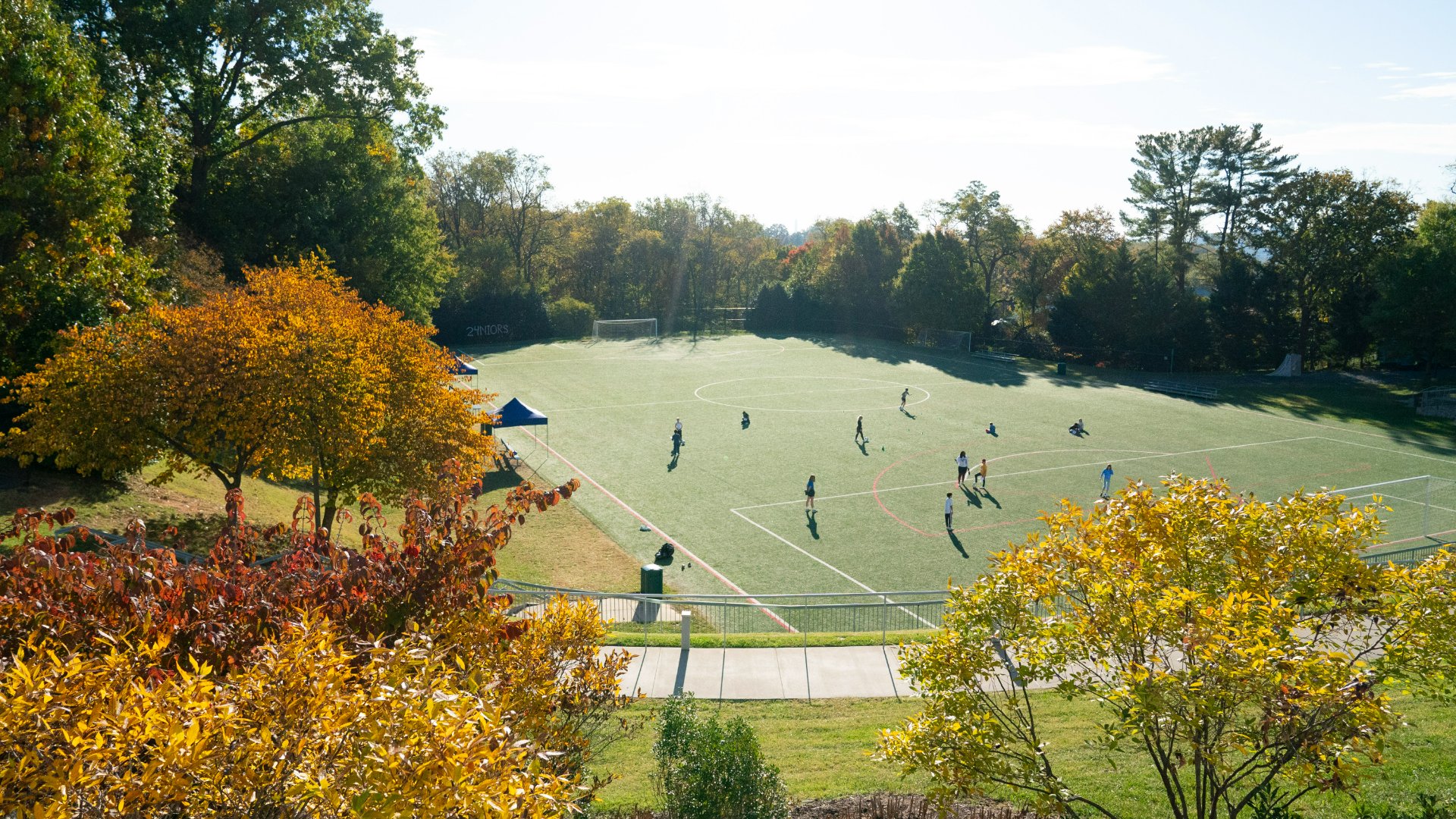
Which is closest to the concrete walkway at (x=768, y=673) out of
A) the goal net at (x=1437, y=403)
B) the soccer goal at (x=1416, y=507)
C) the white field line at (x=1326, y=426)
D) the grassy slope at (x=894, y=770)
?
the grassy slope at (x=894, y=770)

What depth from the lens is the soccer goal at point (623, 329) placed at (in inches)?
3447

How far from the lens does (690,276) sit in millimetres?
106562

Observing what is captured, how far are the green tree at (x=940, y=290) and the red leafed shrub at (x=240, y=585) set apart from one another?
7510cm

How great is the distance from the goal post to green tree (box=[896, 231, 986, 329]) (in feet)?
1.94

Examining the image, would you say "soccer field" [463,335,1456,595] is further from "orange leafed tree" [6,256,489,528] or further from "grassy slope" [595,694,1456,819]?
"grassy slope" [595,694,1456,819]

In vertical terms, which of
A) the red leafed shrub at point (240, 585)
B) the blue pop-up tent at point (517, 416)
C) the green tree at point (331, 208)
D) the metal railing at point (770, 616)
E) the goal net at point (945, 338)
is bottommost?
the metal railing at point (770, 616)

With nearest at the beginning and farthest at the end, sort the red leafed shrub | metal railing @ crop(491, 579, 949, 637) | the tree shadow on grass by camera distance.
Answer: the red leafed shrub → metal railing @ crop(491, 579, 949, 637) → the tree shadow on grass

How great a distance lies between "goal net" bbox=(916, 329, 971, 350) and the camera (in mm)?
77688

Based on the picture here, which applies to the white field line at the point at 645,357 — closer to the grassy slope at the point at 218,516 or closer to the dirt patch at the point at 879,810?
the grassy slope at the point at 218,516

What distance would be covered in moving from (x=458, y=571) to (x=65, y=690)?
10.7ft

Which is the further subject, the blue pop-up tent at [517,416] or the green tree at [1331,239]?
the green tree at [1331,239]

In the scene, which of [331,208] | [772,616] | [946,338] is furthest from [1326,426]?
[331,208]

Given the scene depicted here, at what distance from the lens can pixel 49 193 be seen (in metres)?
21.3

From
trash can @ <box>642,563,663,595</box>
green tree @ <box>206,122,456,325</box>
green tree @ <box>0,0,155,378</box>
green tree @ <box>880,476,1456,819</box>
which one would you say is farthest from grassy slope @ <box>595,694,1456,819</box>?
green tree @ <box>206,122,456,325</box>
